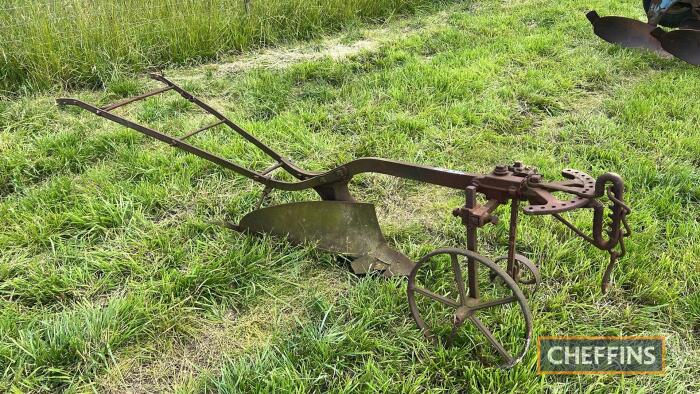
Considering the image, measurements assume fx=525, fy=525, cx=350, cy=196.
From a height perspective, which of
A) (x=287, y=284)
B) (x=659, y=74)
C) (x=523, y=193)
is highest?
(x=523, y=193)

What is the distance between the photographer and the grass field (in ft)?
Result: 6.35

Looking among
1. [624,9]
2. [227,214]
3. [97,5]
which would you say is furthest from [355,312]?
[624,9]

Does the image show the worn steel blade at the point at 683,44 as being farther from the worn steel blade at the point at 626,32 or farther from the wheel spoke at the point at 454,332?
the wheel spoke at the point at 454,332

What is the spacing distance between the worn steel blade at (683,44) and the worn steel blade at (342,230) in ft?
12.2

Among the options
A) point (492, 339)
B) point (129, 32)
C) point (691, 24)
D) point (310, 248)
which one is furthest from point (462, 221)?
point (691, 24)

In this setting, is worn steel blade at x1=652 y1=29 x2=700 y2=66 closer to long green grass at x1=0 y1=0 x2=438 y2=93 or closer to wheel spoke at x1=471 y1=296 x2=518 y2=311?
long green grass at x1=0 y1=0 x2=438 y2=93

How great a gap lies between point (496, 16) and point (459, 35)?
3.00 feet

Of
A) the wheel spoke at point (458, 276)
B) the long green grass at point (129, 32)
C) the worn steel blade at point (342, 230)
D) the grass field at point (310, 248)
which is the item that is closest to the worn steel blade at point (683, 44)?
the grass field at point (310, 248)

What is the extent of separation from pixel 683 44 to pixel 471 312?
405 centimetres

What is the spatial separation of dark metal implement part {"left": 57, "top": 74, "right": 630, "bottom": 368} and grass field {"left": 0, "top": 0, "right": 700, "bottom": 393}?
0.09 meters

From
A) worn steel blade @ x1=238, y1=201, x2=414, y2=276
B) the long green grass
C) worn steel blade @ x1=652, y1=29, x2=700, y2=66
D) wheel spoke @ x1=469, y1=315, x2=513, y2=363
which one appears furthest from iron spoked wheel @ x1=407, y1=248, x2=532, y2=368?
the long green grass

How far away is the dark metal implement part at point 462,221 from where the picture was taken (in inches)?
67.5

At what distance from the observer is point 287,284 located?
235cm

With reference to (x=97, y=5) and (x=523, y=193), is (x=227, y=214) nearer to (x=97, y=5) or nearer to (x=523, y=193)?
(x=523, y=193)
